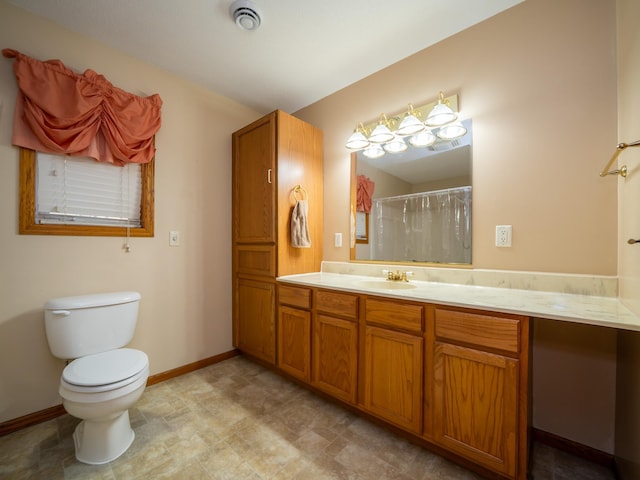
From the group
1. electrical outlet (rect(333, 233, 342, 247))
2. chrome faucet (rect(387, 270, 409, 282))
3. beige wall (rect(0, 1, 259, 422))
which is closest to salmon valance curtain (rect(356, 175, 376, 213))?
electrical outlet (rect(333, 233, 342, 247))

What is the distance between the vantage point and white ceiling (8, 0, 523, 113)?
1.54 m

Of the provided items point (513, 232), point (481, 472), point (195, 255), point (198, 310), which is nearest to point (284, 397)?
point (198, 310)

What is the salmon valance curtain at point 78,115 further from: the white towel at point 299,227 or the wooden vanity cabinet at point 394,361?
the wooden vanity cabinet at point 394,361

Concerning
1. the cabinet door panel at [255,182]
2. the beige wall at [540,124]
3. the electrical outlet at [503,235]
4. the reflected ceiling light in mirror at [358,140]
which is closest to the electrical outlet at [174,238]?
the cabinet door panel at [255,182]

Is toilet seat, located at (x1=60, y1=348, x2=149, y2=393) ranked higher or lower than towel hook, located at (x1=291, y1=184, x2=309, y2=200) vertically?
lower

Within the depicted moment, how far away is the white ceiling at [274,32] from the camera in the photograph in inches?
60.7

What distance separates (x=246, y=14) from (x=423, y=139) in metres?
1.36

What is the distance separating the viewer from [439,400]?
1272 mm

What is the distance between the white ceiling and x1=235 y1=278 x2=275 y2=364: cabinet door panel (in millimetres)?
1750

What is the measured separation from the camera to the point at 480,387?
1159 millimetres

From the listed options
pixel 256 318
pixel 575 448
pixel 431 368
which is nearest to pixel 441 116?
pixel 431 368

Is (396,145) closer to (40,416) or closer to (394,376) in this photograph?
(394,376)

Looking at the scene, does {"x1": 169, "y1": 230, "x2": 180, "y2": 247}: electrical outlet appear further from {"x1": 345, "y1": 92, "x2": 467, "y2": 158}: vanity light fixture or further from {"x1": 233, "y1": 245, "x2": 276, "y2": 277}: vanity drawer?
{"x1": 345, "y1": 92, "x2": 467, "y2": 158}: vanity light fixture

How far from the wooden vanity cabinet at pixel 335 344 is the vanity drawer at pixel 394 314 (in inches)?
4.3
